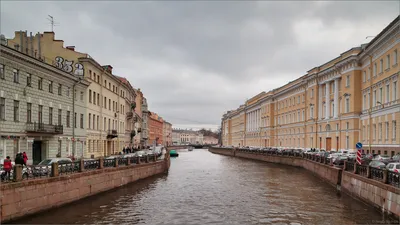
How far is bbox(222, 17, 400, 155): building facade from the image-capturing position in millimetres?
41344

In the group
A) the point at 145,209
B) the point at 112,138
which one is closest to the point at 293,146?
the point at 112,138

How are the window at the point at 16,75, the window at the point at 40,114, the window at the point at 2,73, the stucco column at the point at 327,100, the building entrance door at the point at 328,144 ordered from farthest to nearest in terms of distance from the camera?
the stucco column at the point at 327,100
the building entrance door at the point at 328,144
the window at the point at 40,114
the window at the point at 16,75
the window at the point at 2,73

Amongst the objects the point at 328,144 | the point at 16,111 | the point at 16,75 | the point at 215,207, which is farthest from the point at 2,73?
the point at 328,144

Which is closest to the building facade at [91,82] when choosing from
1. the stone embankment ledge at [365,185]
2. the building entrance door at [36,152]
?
the building entrance door at [36,152]

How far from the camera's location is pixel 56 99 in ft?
113

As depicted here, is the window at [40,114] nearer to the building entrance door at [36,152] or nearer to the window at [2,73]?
the building entrance door at [36,152]

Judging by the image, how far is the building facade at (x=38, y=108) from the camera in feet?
88.4

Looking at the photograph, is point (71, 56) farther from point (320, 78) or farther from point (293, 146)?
point (293, 146)

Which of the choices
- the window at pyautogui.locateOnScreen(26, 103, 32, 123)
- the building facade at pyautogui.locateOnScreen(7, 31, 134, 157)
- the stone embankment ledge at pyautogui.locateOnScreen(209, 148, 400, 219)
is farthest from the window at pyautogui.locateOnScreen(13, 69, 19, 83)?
the stone embankment ledge at pyautogui.locateOnScreen(209, 148, 400, 219)

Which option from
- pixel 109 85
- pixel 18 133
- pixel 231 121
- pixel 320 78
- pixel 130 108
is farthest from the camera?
pixel 231 121

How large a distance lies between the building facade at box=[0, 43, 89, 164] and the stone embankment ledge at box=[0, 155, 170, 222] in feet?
21.9

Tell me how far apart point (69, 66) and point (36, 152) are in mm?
12048

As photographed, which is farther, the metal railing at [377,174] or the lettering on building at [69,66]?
the lettering on building at [69,66]

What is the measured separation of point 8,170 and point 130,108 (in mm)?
54740
